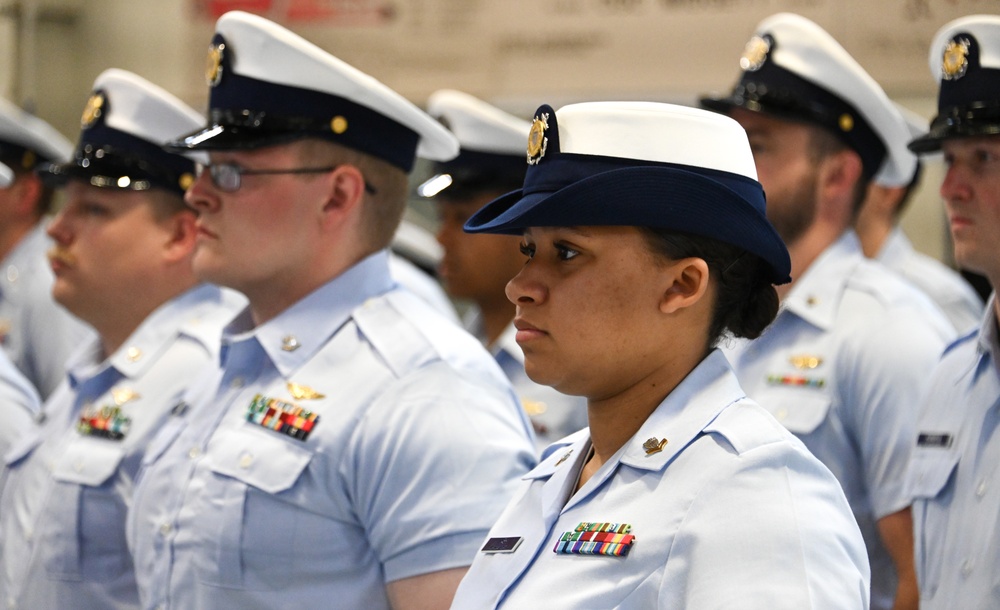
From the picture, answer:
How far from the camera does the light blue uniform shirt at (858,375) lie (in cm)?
304

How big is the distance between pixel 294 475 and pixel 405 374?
27 centimetres

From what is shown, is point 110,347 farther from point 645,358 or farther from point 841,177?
point 645,358

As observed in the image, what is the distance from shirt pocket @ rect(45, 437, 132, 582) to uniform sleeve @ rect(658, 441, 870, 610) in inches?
67.8

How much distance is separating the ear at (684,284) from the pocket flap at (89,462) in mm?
1644

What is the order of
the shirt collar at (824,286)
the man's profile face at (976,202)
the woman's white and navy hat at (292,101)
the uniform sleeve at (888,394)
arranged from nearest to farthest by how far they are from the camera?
the man's profile face at (976,202) → the woman's white and navy hat at (292,101) → the uniform sleeve at (888,394) → the shirt collar at (824,286)

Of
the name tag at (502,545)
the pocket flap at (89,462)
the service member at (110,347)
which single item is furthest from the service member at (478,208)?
the name tag at (502,545)

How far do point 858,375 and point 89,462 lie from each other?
1.73m

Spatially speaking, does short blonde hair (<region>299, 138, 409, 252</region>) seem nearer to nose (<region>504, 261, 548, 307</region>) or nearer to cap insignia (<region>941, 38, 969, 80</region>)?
nose (<region>504, 261, 548, 307</region>)

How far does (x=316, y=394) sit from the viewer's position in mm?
2564

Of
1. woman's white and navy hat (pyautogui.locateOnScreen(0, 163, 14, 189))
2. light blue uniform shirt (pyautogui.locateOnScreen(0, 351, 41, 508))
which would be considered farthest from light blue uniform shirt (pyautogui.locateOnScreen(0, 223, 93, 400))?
light blue uniform shirt (pyautogui.locateOnScreen(0, 351, 41, 508))

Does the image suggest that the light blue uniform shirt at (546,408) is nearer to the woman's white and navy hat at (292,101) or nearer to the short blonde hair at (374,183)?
the short blonde hair at (374,183)

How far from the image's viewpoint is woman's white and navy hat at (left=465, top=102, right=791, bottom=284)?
1816mm

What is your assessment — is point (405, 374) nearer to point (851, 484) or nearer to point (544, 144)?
point (544, 144)

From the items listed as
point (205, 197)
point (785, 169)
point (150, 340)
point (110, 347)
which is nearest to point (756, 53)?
point (785, 169)
